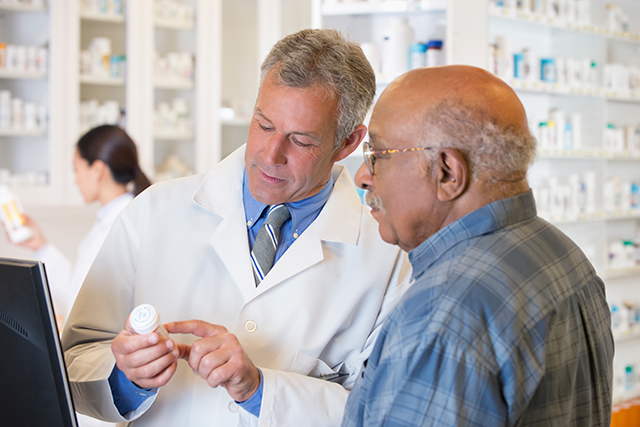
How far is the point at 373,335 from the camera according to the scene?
3.75ft

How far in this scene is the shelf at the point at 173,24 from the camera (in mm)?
3336

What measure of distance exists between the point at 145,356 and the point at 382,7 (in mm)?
2019

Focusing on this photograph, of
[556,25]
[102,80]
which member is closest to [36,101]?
[102,80]

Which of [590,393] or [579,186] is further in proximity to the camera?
[579,186]

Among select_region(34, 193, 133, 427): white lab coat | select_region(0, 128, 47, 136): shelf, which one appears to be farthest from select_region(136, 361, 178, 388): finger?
select_region(0, 128, 47, 136): shelf

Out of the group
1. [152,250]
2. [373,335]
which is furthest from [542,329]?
[152,250]

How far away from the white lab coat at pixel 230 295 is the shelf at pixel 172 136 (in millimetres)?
2357

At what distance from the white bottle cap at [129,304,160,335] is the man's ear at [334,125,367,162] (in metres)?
0.59

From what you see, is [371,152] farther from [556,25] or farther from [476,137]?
[556,25]

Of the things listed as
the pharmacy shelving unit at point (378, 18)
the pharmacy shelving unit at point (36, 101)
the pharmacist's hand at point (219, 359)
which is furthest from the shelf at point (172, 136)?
the pharmacist's hand at point (219, 359)

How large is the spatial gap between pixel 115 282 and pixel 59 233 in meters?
2.89

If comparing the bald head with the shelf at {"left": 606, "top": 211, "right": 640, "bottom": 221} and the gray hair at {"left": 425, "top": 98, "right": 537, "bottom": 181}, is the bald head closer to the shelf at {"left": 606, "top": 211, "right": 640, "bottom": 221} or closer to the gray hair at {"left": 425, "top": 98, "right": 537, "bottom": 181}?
the gray hair at {"left": 425, "top": 98, "right": 537, "bottom": 181}

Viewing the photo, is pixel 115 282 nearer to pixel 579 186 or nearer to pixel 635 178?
pixel 579 186

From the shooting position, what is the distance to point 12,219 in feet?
8.77
